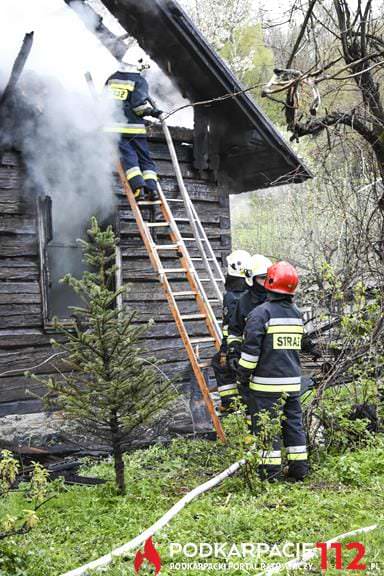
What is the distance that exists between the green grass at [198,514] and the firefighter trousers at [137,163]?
10.7 feet

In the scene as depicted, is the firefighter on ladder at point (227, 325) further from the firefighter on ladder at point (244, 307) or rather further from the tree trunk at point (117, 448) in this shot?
the tree trunk at point (117, 448)

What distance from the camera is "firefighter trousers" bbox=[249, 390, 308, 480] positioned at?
19.0 ft

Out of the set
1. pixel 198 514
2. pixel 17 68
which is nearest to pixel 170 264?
pixel 17 68

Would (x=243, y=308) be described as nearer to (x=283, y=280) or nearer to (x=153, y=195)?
(x=283, y=280)

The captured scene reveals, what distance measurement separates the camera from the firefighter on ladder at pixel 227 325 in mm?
6848

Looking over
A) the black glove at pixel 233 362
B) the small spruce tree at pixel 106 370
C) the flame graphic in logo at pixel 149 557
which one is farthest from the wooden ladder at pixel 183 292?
the flame graphic in logo at pixel 149 557

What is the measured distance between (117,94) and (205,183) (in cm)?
212

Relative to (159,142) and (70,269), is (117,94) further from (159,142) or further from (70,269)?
(70,269)

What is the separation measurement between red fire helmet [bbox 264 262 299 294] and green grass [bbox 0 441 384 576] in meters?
1.65

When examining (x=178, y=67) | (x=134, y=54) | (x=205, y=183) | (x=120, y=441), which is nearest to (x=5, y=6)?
(x=134, y=54)

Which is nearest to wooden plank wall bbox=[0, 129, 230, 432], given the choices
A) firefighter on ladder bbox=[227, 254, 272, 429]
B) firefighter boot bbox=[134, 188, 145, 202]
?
firefighter boot bbox=[134, 188, 145, 202]

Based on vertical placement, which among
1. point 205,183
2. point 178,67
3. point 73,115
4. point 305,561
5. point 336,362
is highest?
point 178,67

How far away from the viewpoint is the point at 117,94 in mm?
7762

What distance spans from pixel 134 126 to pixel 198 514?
184 inches
